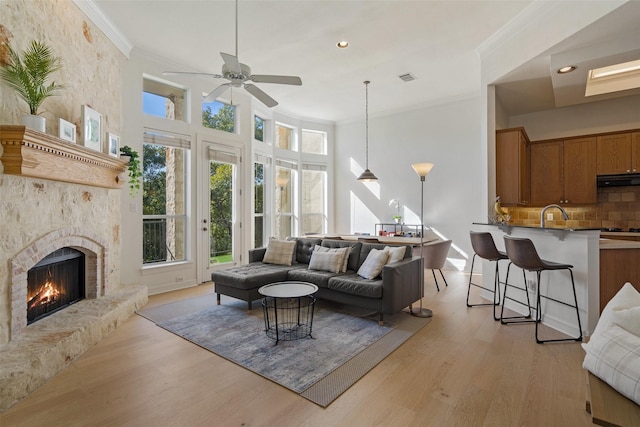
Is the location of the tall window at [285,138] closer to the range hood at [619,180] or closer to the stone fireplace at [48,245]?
the stone fireplace at [48,245]

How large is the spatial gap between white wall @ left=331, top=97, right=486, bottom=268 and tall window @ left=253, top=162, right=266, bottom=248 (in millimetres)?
2268

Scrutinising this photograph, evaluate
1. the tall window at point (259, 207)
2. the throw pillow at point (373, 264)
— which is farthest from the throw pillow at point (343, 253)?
the tall window at point (259, 207)

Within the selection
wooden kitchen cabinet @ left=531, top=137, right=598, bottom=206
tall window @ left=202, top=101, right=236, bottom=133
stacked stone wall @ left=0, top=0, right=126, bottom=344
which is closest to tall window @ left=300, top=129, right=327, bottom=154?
tall window @ left=202, top=101, right=236, bottom=133

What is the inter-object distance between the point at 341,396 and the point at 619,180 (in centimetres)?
541

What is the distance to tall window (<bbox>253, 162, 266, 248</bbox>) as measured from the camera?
685 cm

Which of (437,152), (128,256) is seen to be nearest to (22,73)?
(128,256)

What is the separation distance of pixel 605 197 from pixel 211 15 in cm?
644

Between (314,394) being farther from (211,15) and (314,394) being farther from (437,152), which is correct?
(437,152)

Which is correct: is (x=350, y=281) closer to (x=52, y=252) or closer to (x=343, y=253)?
(x=343, y=253)

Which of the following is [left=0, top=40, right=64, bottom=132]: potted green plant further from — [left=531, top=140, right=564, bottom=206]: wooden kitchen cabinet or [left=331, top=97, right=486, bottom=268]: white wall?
[left=531, top=140, right=564, bottom=206]: wooden kitchen cabinet

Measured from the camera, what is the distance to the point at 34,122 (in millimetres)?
2652

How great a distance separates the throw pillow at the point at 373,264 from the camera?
3.79 metres

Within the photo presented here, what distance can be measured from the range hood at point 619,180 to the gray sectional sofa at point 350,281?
11.4 ft

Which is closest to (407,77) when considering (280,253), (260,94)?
(260,94)
